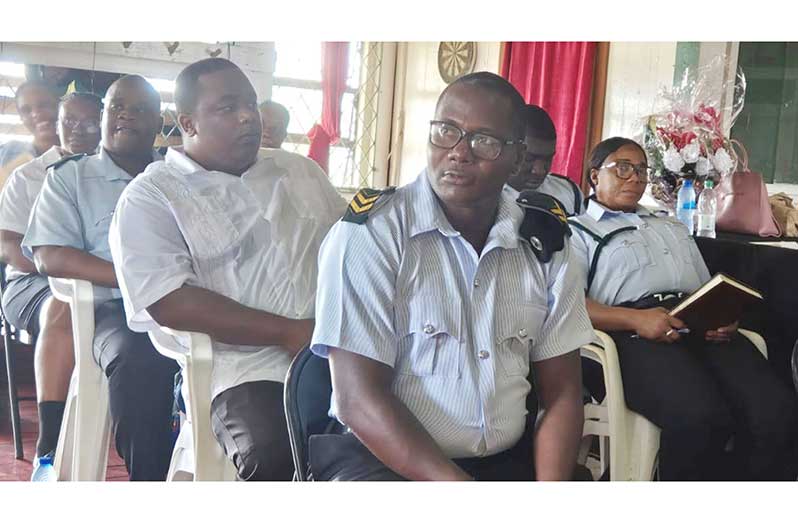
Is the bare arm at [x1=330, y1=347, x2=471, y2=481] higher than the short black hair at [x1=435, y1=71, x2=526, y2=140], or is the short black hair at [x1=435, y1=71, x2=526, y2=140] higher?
the short black hair at [x1=435, y1=71, x2=526, y2=140]

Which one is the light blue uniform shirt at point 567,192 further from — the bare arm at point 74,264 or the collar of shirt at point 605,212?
the bare arm at point 74,264

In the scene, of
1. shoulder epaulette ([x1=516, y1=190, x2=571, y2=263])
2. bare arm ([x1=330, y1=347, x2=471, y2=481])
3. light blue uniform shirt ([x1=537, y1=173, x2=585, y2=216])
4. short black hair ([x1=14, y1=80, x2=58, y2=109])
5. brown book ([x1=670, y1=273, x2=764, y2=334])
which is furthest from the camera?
light blue uniform shirt ([x1=537, y1=173, x2=585, y2=216])

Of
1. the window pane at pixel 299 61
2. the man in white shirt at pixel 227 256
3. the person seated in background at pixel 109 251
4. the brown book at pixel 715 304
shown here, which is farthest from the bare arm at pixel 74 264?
the brown book at pixel 715 304

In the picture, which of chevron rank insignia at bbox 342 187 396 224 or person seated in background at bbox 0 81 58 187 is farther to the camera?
person seated in background at bbox 0 81 58 187

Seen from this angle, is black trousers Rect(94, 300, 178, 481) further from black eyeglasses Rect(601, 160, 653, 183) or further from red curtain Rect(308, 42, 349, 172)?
black eyeglasses Rect(601, 160, 653, 183)

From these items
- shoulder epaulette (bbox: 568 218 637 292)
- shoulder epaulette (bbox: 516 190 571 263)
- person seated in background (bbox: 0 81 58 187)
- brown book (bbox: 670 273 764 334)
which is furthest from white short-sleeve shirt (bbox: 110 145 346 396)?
brown book (bbox: 670 273 764 334)

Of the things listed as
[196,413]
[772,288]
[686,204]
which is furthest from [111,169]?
[772,288]

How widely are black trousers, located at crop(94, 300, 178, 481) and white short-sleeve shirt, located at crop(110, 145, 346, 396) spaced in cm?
7

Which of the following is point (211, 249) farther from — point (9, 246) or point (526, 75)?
point (526, 75)

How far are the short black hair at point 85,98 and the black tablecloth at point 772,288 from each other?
1.54 m

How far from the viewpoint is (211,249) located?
167cm

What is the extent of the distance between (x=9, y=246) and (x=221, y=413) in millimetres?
613

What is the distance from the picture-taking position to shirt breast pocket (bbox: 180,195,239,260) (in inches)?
65.3
